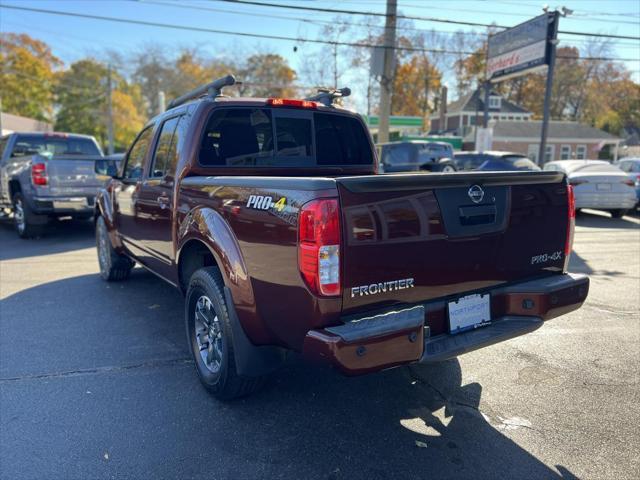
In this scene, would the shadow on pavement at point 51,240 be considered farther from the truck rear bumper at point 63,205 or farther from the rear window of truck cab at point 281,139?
the rear window of truck cab at point 281,139

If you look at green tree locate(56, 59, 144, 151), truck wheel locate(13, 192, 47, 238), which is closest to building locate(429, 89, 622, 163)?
green tree locate(56, 59, 144, 151)

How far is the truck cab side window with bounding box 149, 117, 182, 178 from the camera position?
4.07 meters

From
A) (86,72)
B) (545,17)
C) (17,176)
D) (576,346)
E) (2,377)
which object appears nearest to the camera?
(2,377)

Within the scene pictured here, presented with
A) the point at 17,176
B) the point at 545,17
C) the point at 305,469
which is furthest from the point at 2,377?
the point at 545,17

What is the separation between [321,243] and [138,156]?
361cm

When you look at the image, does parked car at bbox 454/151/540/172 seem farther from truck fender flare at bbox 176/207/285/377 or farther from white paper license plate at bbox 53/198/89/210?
truck fender flare at bbox 176/207/285/377

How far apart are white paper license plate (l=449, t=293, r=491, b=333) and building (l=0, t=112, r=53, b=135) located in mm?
40213

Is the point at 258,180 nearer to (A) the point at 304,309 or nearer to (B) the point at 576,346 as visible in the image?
(A) the point at 304,309

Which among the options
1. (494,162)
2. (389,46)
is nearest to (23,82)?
(389,46)

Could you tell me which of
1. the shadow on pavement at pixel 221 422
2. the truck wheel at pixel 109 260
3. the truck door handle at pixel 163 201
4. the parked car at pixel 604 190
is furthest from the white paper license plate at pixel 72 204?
the parked car at pixel 604 190

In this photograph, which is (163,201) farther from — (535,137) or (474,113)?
(474,113)

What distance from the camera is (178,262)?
153 inches

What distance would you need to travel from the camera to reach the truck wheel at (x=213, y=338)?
3.08 metres

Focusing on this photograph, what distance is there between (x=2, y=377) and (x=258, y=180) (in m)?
2.59
